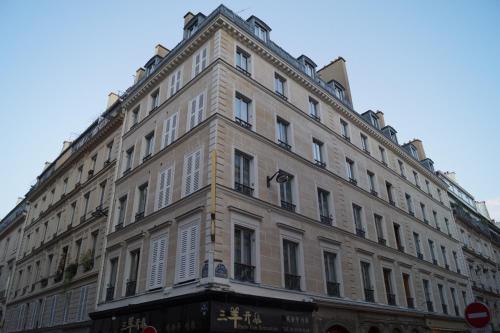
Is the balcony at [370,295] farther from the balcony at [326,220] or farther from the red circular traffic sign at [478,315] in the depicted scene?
the red circular traffic sign at [478,315]

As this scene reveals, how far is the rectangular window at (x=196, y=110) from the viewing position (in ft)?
49.2

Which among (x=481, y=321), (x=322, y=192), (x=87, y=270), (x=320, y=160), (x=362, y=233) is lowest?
(x=481, y=321)

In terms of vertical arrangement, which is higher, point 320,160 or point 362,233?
point 320,160

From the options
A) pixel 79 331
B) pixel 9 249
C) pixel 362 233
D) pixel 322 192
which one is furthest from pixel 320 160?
pixel 9 249

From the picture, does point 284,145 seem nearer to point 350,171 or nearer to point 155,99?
point 350,171

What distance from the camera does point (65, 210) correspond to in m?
24.3

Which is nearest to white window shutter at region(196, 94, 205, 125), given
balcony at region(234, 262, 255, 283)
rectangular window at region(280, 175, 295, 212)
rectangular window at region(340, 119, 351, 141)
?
rectangular window at region(280, 175, 295, 212)

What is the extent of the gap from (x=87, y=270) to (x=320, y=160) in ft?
41.5

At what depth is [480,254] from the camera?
3384 cm

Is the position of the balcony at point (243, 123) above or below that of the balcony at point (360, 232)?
above

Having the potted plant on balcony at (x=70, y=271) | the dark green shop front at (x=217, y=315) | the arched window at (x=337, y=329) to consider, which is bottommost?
the arched window at (x=337, y=329)

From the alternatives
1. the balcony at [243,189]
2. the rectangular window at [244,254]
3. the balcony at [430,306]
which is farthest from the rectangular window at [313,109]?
the balcony at [430,306]

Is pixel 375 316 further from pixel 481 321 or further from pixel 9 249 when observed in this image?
pixel 9 249

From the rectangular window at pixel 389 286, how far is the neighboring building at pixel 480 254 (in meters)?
13.0
